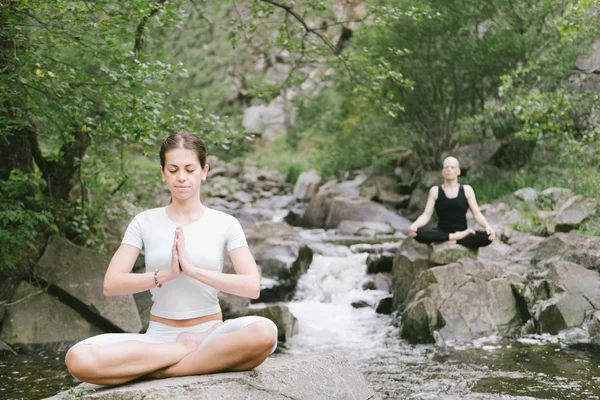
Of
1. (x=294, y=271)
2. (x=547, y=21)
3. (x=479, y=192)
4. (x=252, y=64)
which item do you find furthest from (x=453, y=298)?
(x=252, y=64)

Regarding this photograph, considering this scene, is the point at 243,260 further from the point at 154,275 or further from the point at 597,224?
the point at 597,224

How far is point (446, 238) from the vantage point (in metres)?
8.81

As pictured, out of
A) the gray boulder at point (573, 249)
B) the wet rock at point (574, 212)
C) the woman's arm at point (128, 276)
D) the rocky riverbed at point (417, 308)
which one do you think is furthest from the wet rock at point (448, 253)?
the woman's arm at point (128, 276)

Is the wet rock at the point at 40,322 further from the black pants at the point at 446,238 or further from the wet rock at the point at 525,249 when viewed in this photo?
the wet rock at the point at 525,249

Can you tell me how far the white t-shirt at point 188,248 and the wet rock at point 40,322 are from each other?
4.80 m

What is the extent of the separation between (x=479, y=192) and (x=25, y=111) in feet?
40.0

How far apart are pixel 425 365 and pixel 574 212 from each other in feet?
19.1

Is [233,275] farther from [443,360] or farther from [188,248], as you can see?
[443,360]

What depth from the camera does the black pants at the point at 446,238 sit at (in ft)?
28.7

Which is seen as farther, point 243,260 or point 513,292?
point 513,292

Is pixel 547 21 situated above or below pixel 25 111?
above

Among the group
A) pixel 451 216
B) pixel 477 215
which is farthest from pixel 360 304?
pixel 477 215

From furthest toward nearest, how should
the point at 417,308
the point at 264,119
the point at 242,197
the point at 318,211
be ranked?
the point at 264,119
the point at 242,197
the point at 318,211
the point at 417,308

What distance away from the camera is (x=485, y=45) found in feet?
49.9
